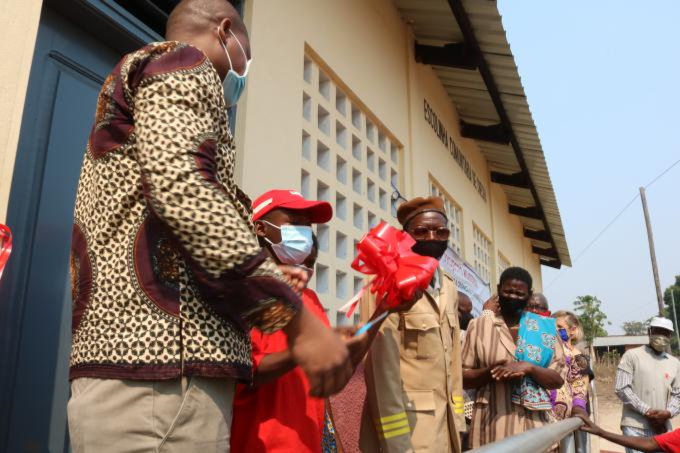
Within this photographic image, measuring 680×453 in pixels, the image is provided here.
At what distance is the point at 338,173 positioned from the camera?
14.2 ft

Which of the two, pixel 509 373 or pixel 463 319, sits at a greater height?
pixel 463 319

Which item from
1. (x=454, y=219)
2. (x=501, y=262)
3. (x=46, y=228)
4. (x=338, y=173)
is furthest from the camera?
(x=501, y=262)

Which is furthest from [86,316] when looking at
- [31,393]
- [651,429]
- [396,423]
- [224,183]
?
[651,429]

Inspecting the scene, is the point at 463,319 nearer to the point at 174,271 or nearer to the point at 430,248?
the point at 430,248

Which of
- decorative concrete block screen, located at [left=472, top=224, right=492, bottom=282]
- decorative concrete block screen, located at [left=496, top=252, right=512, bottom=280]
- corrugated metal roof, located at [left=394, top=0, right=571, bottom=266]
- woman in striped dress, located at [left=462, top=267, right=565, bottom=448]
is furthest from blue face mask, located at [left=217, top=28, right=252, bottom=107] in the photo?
decorative concrete block screen, located at [left=496, top=252, right=512, bottom=280]

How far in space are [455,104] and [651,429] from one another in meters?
4.98

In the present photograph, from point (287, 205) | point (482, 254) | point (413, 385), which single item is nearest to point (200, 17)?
point (287, 205)

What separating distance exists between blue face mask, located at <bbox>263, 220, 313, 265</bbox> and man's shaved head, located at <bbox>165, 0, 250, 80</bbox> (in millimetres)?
688

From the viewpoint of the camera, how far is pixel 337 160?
4309 millimetres

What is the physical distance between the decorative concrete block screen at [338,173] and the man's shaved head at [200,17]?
2360mm

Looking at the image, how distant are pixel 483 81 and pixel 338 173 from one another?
386 centimetres

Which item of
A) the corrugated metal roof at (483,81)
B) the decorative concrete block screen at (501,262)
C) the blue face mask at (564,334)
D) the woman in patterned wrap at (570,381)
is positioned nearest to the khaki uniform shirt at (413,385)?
the woman in patterned wrap at (570,381)

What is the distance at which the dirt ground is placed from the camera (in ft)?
40.2

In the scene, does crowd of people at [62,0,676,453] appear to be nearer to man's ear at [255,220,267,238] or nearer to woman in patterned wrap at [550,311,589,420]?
man's ear at [255,220,267,238]
